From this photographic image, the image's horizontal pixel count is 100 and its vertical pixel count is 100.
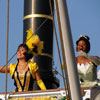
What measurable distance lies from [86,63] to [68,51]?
2.63 meters

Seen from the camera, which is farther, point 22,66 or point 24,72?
point 22,66

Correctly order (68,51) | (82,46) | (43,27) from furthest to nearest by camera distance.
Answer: (43,27) < (82,46) < (68,51)

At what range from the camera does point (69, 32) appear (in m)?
10.6

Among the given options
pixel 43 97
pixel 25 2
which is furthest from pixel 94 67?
pixel 25 2

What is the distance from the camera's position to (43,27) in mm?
16750

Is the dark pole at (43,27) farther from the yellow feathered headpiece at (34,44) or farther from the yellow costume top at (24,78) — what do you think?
the yellow costume top at (24,78)

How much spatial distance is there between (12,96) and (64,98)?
3.20ft

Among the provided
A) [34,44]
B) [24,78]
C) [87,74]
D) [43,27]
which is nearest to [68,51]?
[87,74]

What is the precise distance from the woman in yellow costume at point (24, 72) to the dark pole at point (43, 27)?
2319 millimetres

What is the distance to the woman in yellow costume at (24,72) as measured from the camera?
43.7 ft

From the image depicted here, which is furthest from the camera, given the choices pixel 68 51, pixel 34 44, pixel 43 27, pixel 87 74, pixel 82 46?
pixel 43 27

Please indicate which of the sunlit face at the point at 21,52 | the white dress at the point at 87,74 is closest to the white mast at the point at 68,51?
the white dress at the point at 87,74

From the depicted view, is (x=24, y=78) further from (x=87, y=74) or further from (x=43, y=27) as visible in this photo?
(x=43, y=27)

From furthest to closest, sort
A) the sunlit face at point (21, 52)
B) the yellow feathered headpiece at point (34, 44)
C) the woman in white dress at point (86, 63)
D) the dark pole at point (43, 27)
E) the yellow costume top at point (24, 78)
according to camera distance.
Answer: the dark pole at point (43, 27) < the yellow feathered headpiece at point (34, 44) < the sunlit face at point (21, 52) < the yellow costume top at point (24, 78) < the woman in white dress at point (86, 63)
